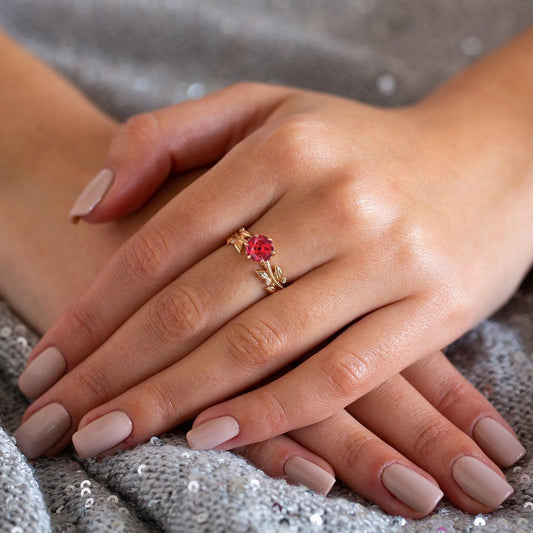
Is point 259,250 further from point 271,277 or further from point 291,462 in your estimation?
point 291,462

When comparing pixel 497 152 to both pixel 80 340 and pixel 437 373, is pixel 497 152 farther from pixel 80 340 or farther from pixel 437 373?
pixel 80 340

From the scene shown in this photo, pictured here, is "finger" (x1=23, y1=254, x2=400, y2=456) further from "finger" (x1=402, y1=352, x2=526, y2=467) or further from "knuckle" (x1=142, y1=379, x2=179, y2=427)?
"finger" (x1=402, y1=352, x2=526, y2=467)

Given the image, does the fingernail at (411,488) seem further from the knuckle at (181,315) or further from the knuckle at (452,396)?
the knuckle at (181,315)

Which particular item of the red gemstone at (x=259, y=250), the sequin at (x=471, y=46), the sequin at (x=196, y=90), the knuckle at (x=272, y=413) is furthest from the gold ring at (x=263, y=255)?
the sequin at (x=471, y=46)

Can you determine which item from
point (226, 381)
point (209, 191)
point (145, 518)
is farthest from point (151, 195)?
point (145, 518)

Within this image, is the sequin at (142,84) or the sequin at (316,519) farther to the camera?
the sequin at (142,84)

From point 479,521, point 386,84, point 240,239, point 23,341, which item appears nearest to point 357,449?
point 479,521
